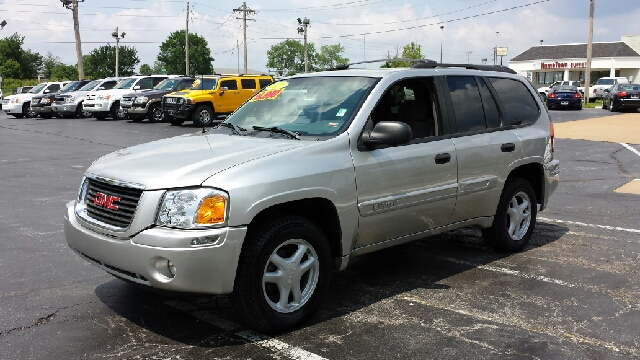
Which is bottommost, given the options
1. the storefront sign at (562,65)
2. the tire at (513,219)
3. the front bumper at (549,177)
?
the tire at (513,219)

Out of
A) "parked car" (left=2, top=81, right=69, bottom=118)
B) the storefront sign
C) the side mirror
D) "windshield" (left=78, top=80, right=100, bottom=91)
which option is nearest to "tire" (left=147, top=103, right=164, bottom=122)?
"windshield" (left=78, top=80, right=100, bottom=91)

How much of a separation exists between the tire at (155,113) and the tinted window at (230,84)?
3315 mm

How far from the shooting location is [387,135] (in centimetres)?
458

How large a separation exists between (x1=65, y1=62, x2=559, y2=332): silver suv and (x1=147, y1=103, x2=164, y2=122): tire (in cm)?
2106

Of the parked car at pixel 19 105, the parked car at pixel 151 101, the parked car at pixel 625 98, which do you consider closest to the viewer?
the parked car at pixel 151 101

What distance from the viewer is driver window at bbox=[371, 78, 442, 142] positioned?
205 inches

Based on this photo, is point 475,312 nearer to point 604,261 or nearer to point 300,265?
point 300,265

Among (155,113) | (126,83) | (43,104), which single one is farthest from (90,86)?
(155,113)

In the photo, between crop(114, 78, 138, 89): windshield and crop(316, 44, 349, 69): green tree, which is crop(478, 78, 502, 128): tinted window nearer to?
crop(114, 78, 138, 89): windshield

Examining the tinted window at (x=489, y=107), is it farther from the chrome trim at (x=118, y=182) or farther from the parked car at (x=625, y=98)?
the parked car at (x=625, y=98)

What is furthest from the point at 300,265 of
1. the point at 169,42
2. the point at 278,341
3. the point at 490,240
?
the point at 169,42

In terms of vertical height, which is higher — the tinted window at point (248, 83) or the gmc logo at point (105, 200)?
the tinted window at point (248, 83)

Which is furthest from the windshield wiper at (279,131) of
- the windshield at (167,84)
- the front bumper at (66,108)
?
the front bumper at (66,108)

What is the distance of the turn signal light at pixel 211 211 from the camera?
3.80m
